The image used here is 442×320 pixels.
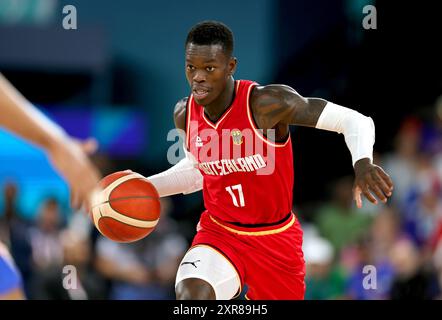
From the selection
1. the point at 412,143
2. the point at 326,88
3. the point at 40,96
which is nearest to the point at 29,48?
the point at 40,96

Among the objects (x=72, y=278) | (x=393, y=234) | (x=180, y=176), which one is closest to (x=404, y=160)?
(x=393, y=234)

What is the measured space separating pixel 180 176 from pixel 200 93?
0.78 meters

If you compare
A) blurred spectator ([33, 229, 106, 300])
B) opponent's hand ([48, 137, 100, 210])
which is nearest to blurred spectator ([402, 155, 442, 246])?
blurred spectator ([33, 229, 106, 300])

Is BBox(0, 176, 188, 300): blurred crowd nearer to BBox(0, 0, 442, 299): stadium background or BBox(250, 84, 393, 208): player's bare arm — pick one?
BBox(0, 0, 442, 299): stadium background

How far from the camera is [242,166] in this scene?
17.3 feet

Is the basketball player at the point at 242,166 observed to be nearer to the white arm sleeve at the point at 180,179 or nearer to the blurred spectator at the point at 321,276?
the white arm sleeve at the point at 180,179

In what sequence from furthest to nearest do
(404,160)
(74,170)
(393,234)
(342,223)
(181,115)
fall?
(404,160)
(342,223)
(393,234)
(181,115)
(74,170)

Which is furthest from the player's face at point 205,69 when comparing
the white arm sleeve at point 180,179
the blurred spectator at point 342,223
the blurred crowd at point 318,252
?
the blurred spectator at point 342,223

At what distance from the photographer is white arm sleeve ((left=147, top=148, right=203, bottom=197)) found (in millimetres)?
5629

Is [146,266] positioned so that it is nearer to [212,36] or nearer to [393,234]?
[393,234]

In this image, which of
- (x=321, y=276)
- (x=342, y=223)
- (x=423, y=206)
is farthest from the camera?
(x=342, y=223)

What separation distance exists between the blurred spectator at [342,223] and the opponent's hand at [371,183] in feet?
15.7

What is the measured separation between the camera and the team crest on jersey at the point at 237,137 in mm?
5270

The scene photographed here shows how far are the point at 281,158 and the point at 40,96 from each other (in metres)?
8.85
